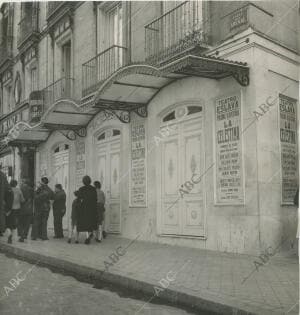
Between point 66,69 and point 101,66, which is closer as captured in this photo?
point 101,66

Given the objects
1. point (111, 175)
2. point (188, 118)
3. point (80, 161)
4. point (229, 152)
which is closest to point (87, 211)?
point (111, 175)

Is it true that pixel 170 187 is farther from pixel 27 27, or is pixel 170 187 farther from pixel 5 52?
pixel 5 52

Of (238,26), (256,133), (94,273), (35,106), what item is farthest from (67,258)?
(35,106)

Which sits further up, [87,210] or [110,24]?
[110,24]

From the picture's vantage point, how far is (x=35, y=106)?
58.6 feet

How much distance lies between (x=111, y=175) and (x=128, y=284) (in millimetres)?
7070

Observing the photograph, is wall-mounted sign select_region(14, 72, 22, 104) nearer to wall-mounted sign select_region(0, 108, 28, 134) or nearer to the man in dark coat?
wall-mounted sign select_region(0, 108, 28, 134)

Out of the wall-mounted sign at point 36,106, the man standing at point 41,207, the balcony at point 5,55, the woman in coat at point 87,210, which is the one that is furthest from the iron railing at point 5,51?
the woman in coat at point 87,210

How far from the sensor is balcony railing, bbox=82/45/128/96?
13.3 m

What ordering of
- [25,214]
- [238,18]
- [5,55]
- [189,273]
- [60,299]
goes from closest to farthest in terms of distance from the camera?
[60,299], [189,273], [238,18], [25,214], [5,55]

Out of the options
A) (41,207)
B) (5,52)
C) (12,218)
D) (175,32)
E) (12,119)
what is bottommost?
(12,218)

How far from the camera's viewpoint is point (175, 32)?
10.8 metres

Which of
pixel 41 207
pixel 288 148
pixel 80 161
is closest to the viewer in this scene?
pixel 288 148

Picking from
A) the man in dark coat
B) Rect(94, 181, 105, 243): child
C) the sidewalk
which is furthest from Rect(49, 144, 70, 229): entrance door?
the sidewalk
